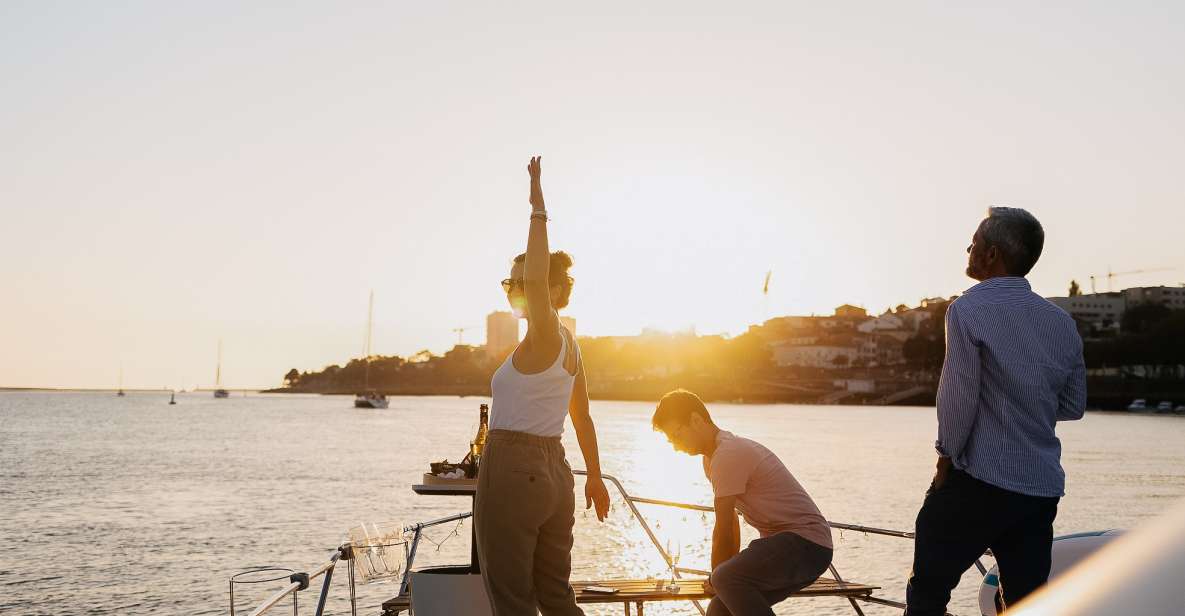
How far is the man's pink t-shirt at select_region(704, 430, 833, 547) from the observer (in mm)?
4148

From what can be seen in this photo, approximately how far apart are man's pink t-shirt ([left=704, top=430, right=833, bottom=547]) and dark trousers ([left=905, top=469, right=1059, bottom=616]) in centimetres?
95

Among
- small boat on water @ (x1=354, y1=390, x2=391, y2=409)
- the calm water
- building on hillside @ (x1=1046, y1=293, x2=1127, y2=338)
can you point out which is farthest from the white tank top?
building on hillside @ (x1=1046, y1=293, x2=1127, y2=338)

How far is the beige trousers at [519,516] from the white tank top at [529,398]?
0.12 feet

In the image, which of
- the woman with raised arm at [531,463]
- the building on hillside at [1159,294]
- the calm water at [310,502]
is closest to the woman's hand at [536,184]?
the woman with raised arm at [531,463]

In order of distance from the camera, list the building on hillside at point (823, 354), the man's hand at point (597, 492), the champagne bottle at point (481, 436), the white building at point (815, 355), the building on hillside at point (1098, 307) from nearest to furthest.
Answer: the man's hand at point (597, 492) → the champagne bottle at point (481, 436) → the building on hillside at point (1098, 307) → the building on hillside at point (823, 354) → the white building at point (815, 355)

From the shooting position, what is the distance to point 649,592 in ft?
14.7

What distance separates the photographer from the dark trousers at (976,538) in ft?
10.4

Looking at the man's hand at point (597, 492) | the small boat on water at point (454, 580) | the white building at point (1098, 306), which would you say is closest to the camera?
the man's hand at point (597, 492)

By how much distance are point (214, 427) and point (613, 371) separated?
350ft

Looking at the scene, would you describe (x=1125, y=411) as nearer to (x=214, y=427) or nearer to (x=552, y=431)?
(x=214, y=427)

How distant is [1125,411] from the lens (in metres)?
121

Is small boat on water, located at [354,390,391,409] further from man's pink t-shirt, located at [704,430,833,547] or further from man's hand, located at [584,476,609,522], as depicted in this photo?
man's hand, located at [584,476,609,522]

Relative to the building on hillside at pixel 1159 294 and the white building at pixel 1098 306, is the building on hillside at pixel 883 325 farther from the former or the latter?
the building on hillside at pixel 1159 294

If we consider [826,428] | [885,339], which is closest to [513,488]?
[826,428]
